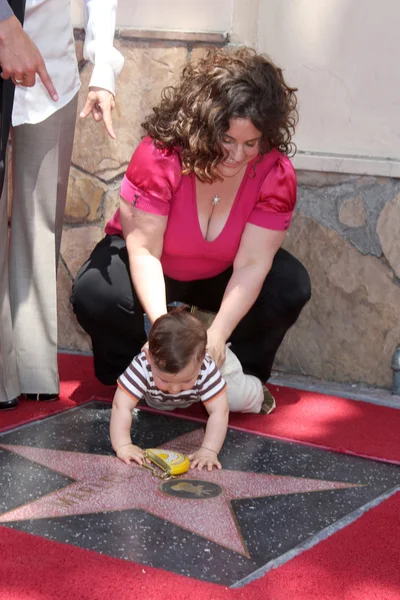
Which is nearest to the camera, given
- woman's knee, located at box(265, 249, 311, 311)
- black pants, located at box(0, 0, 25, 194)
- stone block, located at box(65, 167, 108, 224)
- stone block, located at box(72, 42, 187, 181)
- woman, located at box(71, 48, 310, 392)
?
black pants, located at box(0, 0, 25, 194)

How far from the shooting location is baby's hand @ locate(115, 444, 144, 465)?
245 cm

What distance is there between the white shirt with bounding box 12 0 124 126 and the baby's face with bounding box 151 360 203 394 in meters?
0.84

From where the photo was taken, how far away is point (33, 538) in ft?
6.51

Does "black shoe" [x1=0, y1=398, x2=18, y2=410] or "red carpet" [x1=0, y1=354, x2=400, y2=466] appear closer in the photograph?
"red carpet" [x1=0, y1=354, x2=400, y2=466]

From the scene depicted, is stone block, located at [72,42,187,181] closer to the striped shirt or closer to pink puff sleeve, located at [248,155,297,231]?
pink puff sleeve, located at [248,155,297,231]

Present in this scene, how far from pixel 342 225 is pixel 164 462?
1.24 metres

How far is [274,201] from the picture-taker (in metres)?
2.79

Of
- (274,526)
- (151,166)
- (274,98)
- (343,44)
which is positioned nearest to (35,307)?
(151,166)

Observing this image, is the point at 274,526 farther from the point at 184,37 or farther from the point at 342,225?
the point at 184,37

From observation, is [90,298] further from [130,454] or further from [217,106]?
[217,106]

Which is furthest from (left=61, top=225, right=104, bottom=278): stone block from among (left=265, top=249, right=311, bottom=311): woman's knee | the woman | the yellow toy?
the yellow toy

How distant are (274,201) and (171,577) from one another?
51.0 inches

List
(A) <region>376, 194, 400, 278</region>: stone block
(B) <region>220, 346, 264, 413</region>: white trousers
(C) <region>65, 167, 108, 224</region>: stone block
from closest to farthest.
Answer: (B) <region>220, 346, 264, 413</region>: white trousers
(A) <region>376, 194, 400, 278</region>: stone block
(C) <region>65, 167, 108, 224</region>: stone block

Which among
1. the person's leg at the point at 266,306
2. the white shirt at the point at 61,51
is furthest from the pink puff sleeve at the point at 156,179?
the person's leg at the point at 266,306
